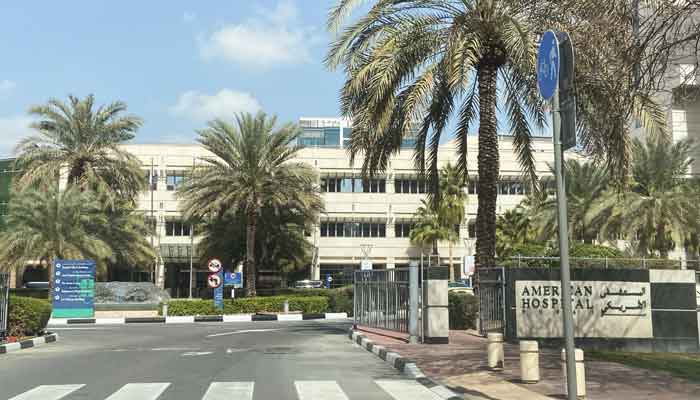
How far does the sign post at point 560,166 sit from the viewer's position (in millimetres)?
6359

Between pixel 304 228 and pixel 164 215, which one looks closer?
pixel 304 228

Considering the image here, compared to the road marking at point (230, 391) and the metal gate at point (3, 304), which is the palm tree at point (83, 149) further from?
the road marking at point (230, 391)

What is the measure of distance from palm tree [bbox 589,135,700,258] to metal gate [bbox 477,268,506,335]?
1928cm

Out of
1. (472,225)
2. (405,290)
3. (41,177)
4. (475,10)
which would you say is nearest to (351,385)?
(405,290)

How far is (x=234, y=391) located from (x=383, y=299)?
10342mm

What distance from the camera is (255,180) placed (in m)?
36.3

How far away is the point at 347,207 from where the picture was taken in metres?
64.0

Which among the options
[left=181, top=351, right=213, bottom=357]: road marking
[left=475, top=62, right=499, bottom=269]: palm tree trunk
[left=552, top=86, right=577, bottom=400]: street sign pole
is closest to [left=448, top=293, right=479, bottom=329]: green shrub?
[left=475, top=62, right=499, bottom=269]: palm tree trunk

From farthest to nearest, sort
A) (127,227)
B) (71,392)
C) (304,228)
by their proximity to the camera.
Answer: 1. (127,227)
2. (304,228)
3. (71,392)

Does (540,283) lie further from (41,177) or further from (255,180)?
(41,177)

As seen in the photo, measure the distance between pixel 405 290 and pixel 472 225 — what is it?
161 ft

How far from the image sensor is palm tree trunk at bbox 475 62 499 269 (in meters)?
18.6

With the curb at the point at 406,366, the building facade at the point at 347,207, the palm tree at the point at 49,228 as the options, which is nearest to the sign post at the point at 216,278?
the palm tree at the point at 49,228

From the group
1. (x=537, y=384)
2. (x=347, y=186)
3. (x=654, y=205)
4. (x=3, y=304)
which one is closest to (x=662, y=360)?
(x=537, y=384)
